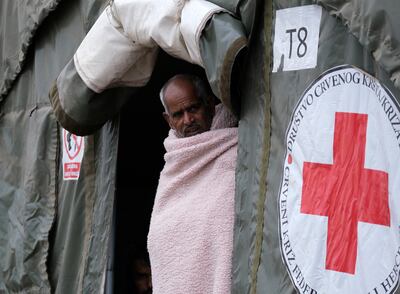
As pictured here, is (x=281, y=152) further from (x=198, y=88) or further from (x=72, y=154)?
(x=72, y=154)

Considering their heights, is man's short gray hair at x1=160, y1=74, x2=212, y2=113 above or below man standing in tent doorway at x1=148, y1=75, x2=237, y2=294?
above

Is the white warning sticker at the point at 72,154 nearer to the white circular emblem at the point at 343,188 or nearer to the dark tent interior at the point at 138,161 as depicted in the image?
the dark tent interior at the point at 138,161

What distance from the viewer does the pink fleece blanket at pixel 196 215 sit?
327 centimetres

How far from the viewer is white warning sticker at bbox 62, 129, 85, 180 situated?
4246mm

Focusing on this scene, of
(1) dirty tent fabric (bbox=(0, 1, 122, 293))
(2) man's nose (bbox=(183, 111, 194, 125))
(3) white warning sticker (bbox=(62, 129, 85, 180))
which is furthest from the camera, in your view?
(3) white warning sticker (bbox=(62, 129, 85, 180))

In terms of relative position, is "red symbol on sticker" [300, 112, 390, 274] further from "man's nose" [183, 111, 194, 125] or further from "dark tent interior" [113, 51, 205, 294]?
"dark tent interior" [113, 51, 205, 294]

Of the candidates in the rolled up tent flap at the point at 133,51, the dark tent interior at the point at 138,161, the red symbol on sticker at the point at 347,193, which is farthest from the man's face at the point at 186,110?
the red symbol on sticker at the point at 347,193

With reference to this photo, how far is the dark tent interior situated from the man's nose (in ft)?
2.12

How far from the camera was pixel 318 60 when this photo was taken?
2861 millimetres

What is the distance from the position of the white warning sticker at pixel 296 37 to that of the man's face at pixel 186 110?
0.61 metres

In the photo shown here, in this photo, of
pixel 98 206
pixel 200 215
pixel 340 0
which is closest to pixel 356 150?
pixel 340 0

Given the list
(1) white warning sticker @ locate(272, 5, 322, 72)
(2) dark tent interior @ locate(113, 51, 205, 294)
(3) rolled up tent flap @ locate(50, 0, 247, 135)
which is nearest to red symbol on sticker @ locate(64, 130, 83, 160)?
(2) dark tent interior @ locate(113, 51, 205, 294)

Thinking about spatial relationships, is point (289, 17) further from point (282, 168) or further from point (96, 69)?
point (96, 69)


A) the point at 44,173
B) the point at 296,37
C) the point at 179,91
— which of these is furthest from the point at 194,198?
the point at 44,173
